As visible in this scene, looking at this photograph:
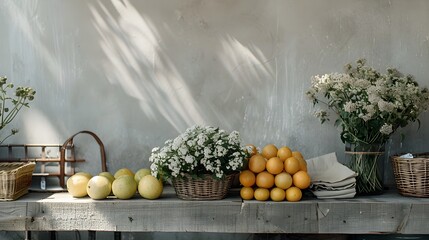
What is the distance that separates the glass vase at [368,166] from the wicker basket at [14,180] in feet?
6.29

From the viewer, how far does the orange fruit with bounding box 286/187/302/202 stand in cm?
289

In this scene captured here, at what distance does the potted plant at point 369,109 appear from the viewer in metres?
2.93

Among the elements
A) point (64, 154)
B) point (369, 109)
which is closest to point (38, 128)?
point (64, 154)

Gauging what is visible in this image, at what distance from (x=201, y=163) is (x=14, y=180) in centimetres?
105

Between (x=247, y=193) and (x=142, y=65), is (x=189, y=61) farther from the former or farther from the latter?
(x=247, y=193)

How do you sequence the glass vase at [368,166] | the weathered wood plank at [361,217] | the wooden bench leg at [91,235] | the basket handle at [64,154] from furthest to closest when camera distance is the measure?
1. the basket handle at [64,154]
2. the wooden bench leg at [91,235]
3. the glass vase at [368,166]
4. the weathered wood plank at [361,217]

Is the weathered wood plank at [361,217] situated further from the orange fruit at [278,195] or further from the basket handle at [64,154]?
the basket handle at [64,154]

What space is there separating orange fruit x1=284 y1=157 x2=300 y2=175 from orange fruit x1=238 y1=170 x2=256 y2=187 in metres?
0.20

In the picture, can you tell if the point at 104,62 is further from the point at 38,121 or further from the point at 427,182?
the point at 427,182

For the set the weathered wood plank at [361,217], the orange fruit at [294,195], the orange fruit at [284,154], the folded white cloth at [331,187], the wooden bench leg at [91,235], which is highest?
the orange fruit at [284,154]

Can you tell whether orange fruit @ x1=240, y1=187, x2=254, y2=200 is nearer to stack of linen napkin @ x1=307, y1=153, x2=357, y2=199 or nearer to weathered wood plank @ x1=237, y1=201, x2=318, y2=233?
weathered wood plank @ x1=237, y1=201, x2=318, y2=233

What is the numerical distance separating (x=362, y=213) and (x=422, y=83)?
106cm

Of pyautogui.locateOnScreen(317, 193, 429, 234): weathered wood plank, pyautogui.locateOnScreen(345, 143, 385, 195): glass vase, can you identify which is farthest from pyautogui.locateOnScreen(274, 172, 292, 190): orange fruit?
pyautogui.locateOnScreen(345, 143, 385, 195): glass vase

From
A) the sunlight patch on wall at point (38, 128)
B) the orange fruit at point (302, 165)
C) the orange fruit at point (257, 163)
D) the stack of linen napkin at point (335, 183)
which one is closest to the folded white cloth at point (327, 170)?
the stack of linen napkin at point (335, 183)
